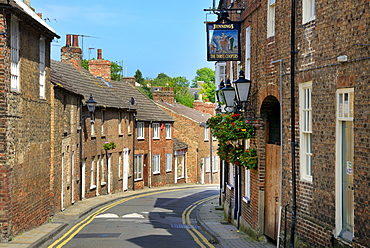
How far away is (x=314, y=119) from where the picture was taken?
10805 millimetres

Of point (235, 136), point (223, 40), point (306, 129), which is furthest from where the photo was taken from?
point (223, 40)

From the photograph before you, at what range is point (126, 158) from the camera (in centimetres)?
3966

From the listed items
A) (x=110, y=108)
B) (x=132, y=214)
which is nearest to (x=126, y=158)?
(x=110, y=108)

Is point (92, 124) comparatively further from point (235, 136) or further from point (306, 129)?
point (306, 129)

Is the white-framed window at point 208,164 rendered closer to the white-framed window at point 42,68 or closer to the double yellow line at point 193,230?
the double yellow line at point 193,230

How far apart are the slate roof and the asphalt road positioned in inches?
239

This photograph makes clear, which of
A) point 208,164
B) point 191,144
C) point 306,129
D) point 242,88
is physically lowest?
point 208,164

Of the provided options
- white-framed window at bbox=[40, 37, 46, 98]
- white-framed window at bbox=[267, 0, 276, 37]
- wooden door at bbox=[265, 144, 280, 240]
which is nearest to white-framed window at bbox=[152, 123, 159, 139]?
white-framed window at bbox=[40, 37, 46, 98]

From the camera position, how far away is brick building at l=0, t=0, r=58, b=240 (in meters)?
13.8

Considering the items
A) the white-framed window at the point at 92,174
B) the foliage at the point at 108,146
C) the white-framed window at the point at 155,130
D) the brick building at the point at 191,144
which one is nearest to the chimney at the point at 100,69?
the white-framed window at the point at 155,130

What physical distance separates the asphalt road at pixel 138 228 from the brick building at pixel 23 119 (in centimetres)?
151

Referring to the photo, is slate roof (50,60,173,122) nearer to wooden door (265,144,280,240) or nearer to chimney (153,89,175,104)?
chimney (153,89,175,104)

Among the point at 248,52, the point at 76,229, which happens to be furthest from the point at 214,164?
the point at 248,52

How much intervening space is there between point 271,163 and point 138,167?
2893cm
